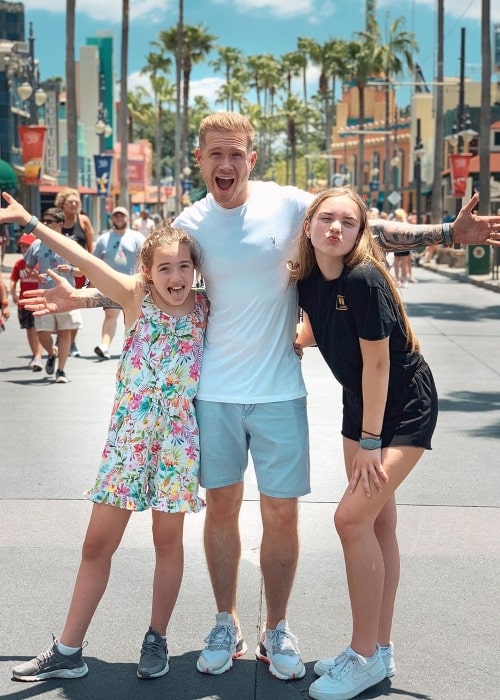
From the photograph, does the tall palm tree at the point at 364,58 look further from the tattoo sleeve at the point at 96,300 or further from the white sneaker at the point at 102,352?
the tattoo sleeve at the point at 96,300

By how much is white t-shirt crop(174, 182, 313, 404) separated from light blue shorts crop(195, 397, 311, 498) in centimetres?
4

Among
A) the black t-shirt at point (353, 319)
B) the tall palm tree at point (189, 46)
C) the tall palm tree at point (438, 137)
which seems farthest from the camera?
the tall palm tree at point (189, 46)

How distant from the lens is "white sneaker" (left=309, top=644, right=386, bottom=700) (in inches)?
159

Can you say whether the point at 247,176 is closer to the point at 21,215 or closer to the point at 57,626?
the point at 21,215

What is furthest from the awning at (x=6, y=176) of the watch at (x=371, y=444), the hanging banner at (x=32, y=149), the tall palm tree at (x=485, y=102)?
the watch at (x=371, y=444)

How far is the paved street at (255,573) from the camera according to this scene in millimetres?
4227

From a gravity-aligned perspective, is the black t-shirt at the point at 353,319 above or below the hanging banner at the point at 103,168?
below

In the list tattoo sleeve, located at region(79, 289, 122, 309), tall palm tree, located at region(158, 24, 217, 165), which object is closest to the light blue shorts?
tattoo sleeve, located at region(79, 289, 122, 309)

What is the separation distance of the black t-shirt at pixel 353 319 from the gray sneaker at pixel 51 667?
4.56ft

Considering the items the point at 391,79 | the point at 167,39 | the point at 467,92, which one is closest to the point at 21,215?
the point at 167,39

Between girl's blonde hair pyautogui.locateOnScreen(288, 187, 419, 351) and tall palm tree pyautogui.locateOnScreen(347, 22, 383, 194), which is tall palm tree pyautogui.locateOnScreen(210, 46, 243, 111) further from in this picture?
girl's blonde hair pyautogui.locateOnScreen(288, 187, 419, 351)

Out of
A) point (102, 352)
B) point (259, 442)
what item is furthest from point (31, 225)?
point (102, 352)

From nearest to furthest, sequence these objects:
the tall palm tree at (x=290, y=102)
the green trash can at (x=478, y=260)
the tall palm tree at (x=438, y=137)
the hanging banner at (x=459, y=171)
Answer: the green trash can at (x=478, y=260) → the hanging banner at (x=459, y=171) → the tall palm tree at (x=438, y=137) → the tall palm tree at (x=290, y=102)

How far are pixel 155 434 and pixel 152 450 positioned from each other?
6 centimetres
